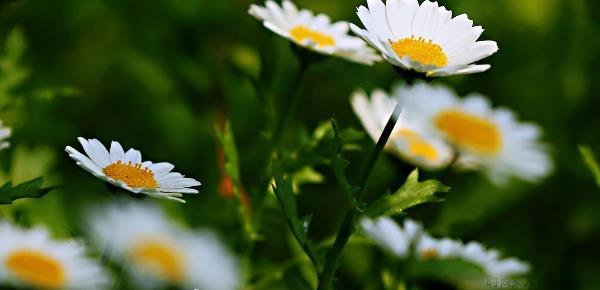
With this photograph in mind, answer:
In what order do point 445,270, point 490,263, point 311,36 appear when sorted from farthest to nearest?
point 311,36 < point 490,263 < point 445,270

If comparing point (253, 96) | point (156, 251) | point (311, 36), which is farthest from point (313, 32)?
point (253, 96)

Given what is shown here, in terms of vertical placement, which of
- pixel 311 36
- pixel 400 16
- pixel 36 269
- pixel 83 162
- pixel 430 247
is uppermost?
pixel 311 36

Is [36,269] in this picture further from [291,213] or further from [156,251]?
[291,213]

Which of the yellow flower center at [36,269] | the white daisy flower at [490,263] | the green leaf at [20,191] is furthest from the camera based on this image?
the white daisy flower at [490,263]

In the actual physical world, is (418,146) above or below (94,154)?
above

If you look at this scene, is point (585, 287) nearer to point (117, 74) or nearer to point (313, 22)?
point (313, 22)

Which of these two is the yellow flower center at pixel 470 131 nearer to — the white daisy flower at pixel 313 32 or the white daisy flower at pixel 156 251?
the white daisy flower at pixel 313 32

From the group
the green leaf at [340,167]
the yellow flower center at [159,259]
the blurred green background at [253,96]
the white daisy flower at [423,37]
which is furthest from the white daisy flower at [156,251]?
the blurred green background at [253,96]
